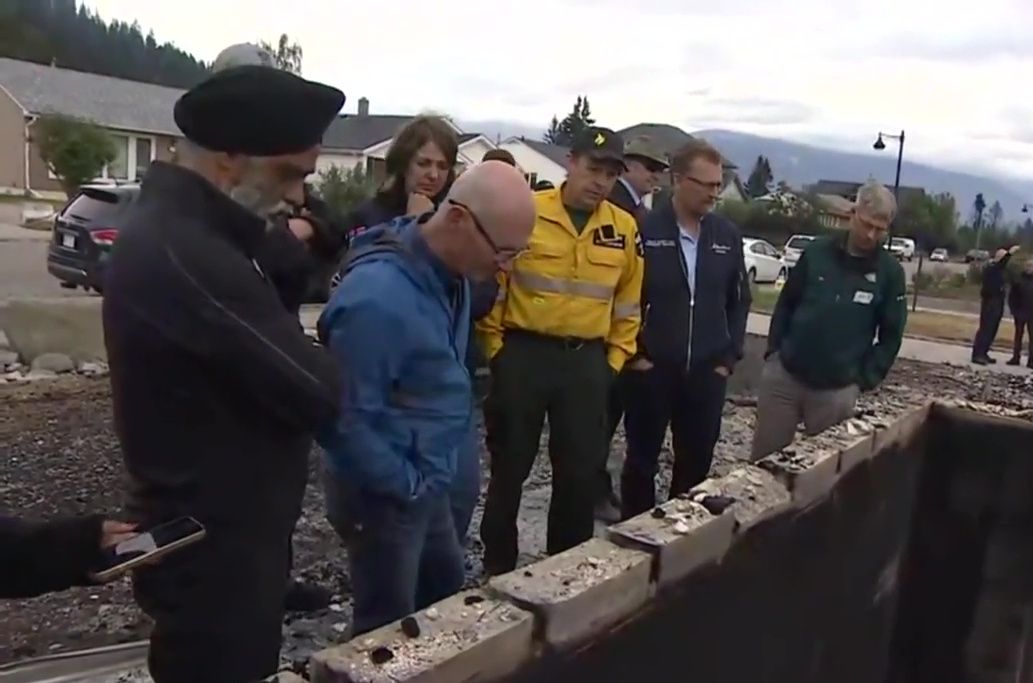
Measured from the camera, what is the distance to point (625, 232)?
4.22 m

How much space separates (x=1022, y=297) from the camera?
13766 millimetres

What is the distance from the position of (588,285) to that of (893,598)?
1685mm

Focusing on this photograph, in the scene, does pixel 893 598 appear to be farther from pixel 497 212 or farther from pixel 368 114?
pixel 368 114

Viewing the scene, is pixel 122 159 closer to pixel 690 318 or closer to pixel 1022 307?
pixel 1022 307

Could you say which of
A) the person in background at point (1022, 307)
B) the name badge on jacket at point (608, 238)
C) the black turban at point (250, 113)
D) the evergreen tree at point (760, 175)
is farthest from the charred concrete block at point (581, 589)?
the evergreen tree at point (760, 175)

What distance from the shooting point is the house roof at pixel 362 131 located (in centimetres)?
4472

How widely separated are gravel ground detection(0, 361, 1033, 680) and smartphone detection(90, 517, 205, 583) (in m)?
1.45

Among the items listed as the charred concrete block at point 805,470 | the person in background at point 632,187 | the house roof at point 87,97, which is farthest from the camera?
the house roof at point 87,97

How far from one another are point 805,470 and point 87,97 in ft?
154

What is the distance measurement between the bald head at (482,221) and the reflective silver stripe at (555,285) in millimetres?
1292

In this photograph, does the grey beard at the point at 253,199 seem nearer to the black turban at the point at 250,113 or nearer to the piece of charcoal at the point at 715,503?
the black turban at the point at 250,113

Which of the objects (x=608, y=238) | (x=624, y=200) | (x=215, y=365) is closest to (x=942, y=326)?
(x=624, y=200)

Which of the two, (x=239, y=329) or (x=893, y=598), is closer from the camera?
(x=239, y=329)

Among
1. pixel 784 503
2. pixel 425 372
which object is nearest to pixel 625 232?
pixel 784 503
